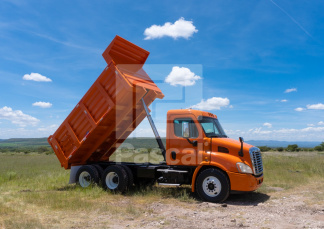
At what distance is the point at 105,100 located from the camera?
8.97 metres

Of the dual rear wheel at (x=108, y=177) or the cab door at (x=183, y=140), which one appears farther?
the dual rear wheel at (x=108, y=177)

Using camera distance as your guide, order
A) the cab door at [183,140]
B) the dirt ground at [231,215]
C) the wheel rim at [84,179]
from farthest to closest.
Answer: the wheel rim at [84,179], the cab door at [183,140], the dirt ground at [231,215]

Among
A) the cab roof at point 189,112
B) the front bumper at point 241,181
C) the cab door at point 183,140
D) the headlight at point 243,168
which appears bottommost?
the front bumper at point 241,181

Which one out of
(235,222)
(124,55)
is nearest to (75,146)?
(124,55)

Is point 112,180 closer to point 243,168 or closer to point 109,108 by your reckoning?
point 109,108

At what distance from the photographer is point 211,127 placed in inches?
340

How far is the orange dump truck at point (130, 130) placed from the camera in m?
7.92

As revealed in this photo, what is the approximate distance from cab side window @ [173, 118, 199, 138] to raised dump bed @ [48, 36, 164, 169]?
143cm

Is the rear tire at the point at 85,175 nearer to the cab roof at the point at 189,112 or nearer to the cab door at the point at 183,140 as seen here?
the cab door at the point at 183,140

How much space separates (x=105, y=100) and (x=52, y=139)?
2.89m

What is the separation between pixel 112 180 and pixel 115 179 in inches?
5.2

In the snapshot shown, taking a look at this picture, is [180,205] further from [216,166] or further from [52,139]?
[52,139]

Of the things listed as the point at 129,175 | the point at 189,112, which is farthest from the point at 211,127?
the point at 129,175

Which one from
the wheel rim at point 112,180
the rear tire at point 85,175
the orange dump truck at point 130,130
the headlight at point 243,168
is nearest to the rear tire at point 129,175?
the orange dump truck at point 130,130
